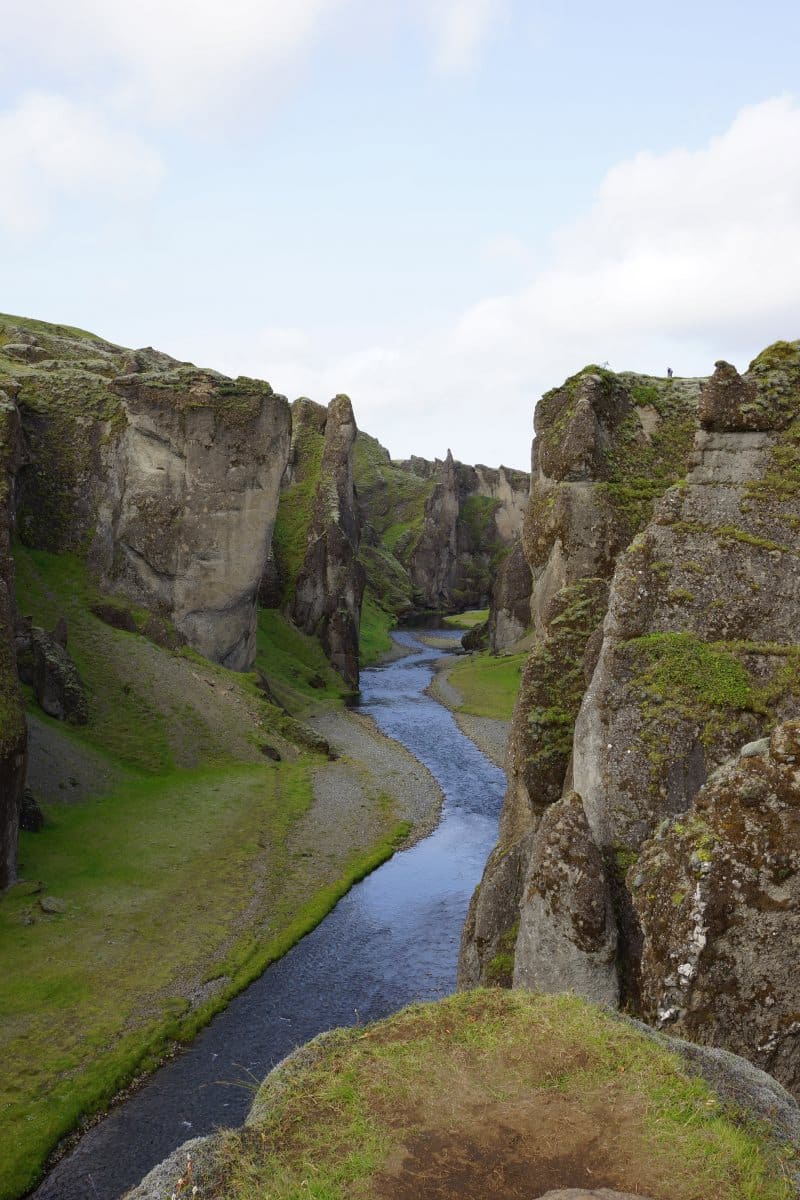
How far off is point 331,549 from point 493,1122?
8796 centimetres

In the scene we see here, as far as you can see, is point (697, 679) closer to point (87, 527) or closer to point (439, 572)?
point (87, 527)

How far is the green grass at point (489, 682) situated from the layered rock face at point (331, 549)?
42.0 ft

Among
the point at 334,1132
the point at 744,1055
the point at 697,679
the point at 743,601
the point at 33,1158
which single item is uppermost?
the point at 743,601

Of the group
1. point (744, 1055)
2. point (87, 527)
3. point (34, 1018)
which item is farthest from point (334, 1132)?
point (87, 527)

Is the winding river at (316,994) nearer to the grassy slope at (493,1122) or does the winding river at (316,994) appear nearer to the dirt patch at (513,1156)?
the grassy slope at (493,1122)

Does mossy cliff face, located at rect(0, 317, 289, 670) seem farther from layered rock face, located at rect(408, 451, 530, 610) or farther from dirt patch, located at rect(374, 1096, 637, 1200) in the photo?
layered rock face, located at rect(408, 451, 530, 610)

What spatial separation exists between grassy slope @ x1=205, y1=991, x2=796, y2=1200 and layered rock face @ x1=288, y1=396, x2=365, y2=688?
8025cm

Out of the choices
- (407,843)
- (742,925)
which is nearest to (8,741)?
(407,843)

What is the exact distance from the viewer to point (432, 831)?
48688 mm

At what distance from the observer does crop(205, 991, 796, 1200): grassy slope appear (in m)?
9.32

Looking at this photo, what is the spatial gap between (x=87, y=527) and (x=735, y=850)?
199ft

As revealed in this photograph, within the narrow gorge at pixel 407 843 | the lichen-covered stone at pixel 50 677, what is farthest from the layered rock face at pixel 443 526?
the lichen-covered stone at pixel 50 677

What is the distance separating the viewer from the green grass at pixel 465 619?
15884 centimetres

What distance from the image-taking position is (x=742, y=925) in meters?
14.9
